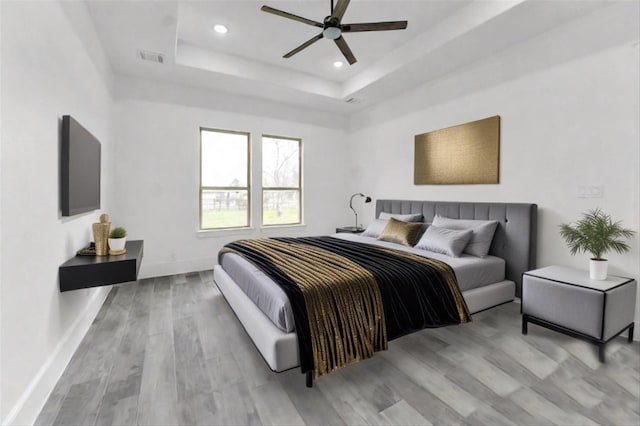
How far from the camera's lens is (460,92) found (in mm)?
3924

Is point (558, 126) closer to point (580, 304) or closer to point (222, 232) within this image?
point (580, 304)

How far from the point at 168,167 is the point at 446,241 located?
387 cm

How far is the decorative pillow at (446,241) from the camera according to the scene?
314 cm

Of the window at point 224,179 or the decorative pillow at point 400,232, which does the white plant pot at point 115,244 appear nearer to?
the window at point 224,179

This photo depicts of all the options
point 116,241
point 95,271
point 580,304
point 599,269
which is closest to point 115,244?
point 116,241

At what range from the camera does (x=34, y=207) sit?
172 centimetres

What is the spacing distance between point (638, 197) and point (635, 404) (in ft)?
5.46

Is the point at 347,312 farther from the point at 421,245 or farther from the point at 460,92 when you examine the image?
the point at 460,92

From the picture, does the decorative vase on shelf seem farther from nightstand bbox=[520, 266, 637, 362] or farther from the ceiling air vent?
nightstand bbox=[520, 266, 637, 362]

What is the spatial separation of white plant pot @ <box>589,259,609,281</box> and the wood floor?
0.54 m

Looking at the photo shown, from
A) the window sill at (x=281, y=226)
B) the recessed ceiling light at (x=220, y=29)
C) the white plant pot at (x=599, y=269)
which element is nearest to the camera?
the white plant pot at (x=599, y=269)

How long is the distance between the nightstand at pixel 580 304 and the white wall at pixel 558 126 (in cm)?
40

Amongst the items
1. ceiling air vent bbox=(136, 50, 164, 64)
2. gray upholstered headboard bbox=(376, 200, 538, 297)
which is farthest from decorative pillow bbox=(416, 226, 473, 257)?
ceiling air vent bbox=(136, 50, 164, 64)

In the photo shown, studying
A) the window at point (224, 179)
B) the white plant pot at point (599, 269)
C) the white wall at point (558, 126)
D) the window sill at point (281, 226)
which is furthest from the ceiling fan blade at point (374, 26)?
the window sill at point (281, 226)
